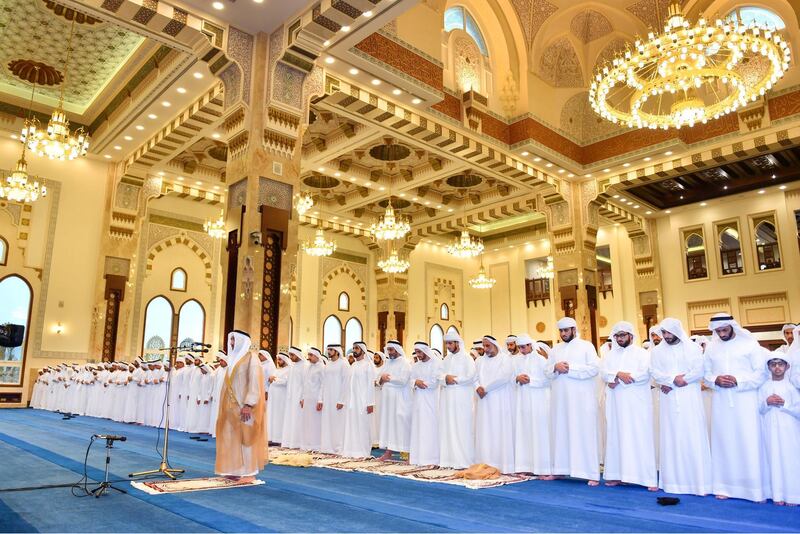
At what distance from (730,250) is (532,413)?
12923 millimetres

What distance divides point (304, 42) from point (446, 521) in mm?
7075

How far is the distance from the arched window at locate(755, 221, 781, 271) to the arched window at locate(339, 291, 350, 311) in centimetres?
1172

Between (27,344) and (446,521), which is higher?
(27,344)

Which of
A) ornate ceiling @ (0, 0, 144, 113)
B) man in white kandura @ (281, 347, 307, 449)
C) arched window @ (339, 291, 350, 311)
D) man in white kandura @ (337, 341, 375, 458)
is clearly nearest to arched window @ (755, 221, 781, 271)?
arched window @ (339, 291, 350, 311)

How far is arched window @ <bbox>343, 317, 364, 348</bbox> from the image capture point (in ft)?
62.3

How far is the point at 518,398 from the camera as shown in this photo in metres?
5.88

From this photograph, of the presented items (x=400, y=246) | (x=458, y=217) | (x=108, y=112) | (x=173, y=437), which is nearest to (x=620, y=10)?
(x=458, y=217)

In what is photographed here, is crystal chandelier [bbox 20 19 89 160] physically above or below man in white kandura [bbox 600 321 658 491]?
above

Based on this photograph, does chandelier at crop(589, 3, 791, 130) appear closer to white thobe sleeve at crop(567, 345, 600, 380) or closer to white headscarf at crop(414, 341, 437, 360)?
white thobe sleeve at crop(567, 345, 600, 380)

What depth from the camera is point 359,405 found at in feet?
23.7

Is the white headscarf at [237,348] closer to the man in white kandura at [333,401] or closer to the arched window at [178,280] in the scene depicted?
the man in white kandura at [333,401]

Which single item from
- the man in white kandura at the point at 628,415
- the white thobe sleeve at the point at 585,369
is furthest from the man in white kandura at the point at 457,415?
the man in white kandura at the point at 628,415

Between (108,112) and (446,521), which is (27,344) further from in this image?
(446,521)

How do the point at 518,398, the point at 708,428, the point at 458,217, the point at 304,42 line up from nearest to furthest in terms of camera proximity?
the point at 708,428 < the point at 518,398 < the point at 304,42 < the point at 458,217
